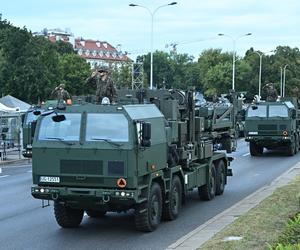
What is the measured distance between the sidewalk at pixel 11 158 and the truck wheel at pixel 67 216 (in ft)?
48.9

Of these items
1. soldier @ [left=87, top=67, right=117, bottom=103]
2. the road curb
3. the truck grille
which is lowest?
the road curb

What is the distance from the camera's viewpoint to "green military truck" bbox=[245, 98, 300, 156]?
29.2 m

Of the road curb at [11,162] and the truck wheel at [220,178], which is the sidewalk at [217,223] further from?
the road curb at [11,162]

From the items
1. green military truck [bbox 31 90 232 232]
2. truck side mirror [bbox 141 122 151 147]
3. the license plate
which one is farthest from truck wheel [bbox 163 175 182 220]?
the license plate

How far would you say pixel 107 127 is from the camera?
10.6m

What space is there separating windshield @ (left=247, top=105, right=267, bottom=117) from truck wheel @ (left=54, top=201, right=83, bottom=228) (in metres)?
18.8

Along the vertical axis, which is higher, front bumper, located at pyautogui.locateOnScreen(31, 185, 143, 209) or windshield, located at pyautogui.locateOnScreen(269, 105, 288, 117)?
windshield, located at pyautogui.locateOnScreen(269, 105, 288, 117)

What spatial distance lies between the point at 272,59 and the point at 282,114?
8598 centimetres

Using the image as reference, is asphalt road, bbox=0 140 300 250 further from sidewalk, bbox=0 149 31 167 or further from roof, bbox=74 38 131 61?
roof, bbox=74 38 131 61

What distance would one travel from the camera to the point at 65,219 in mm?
11648

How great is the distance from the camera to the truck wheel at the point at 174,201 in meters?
12.1

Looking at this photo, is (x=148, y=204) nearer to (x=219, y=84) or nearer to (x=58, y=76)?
(x=58, y=76)

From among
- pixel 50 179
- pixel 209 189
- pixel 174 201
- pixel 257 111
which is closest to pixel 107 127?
pixel 50 179

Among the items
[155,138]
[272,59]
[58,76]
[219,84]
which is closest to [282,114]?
[155,138]
